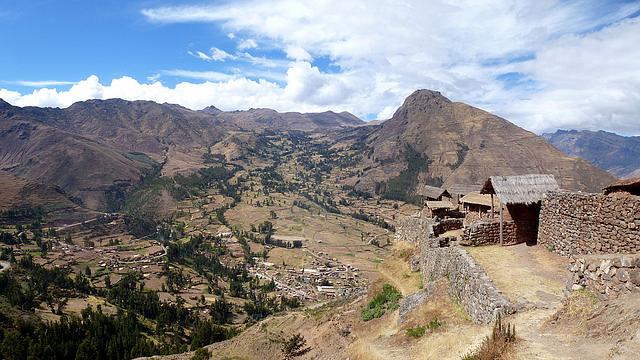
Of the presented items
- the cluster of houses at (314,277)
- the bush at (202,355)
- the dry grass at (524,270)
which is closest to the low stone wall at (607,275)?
the dry grass at (524,270)

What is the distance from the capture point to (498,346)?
477 inches

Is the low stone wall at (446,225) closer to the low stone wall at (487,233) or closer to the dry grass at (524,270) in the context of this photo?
the low stone wall at (487,233)

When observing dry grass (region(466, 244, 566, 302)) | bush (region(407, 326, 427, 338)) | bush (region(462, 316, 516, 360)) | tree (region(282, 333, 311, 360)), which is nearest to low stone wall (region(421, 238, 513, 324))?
dry grass (region(466, 244, 566, 302))

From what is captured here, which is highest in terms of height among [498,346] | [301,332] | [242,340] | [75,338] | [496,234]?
[496,234]

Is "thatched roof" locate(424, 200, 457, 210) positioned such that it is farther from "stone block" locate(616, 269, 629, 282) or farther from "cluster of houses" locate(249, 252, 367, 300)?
"cluster of houses" locate(249, 252, 367, 300)

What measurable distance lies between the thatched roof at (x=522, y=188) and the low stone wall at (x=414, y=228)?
640 centimetres

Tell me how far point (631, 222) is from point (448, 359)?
31.7 ft

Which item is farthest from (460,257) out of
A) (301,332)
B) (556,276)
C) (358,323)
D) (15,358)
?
(15,358)

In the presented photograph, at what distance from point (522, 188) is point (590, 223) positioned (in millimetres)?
6249

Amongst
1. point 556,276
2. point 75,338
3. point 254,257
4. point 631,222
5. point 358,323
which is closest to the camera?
point 631,222

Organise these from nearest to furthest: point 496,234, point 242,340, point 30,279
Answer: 1. point 496,234
2. point 242,340
3. point 30,279

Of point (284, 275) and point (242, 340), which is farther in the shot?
point (284, 275)

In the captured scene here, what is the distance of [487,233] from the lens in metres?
25.6

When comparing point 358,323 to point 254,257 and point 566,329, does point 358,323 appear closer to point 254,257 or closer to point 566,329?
point 566,329
